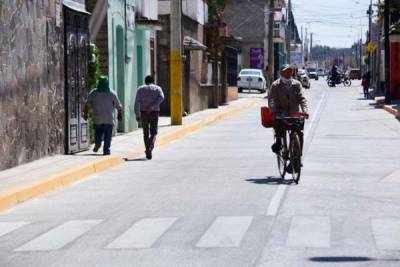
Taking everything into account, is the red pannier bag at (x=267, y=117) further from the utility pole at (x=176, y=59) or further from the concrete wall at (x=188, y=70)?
the concrete wall at (x=188, y=70)

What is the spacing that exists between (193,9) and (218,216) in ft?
110

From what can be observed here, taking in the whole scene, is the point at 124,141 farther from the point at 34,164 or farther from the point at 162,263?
the point at 162,263

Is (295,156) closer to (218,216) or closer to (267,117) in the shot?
(267,117)

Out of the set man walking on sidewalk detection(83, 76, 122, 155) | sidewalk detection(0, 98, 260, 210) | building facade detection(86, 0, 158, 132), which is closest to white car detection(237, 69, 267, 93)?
building facade detection(86, 0, 158, 132)

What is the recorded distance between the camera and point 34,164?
62.8 ft

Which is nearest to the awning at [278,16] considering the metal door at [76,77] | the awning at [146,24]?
the awning at [146,24]

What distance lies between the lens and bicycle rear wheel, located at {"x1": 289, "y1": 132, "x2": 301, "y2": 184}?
15852 mm

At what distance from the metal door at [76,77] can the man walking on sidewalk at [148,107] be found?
1.60m

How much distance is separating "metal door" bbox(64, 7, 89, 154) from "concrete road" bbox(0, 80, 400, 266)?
6.52ft

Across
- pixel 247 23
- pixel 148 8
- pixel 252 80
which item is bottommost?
pixel 252 80

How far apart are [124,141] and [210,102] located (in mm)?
24169

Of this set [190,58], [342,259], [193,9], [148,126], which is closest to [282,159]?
[148,126]

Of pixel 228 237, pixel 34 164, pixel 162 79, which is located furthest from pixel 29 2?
pixel 162 79

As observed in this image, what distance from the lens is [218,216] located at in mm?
12188
